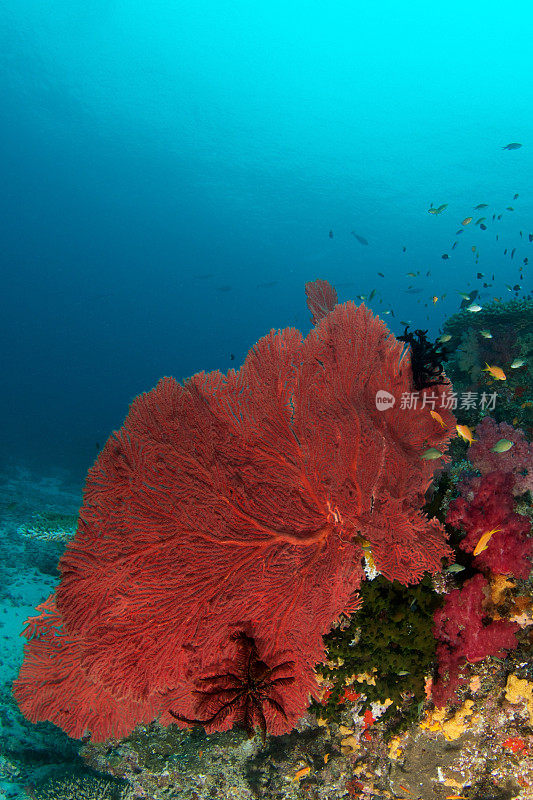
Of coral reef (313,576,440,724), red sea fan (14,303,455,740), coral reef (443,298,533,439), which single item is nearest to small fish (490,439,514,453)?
red sea fan (14,303,455,740)

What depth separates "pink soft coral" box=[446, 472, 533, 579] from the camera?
342 centimetres

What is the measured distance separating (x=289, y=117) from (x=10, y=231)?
60.3 m

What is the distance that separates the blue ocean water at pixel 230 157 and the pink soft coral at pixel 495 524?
56800 mm

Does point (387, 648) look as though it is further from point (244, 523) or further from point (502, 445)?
Answer: point (502, 445)

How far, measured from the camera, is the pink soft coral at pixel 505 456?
4.05 metres

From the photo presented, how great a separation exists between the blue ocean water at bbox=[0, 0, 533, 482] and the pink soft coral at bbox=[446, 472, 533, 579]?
56.8 meters

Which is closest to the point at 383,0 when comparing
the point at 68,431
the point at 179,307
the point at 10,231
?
the point at 179,307

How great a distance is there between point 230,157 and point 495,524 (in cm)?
8708

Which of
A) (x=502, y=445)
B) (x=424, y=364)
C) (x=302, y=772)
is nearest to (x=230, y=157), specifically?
(x=424, y=364)

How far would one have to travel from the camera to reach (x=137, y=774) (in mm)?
4805

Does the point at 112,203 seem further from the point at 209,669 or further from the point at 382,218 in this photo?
the point at 209,669

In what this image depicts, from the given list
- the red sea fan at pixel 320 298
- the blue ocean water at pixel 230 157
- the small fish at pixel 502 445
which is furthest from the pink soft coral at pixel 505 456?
the blue ocean water at pixel 230 157

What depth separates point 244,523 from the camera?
10.3 feet

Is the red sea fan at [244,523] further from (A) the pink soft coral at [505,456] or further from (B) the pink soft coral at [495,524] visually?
(A) the pink soft coral at [505,456]
